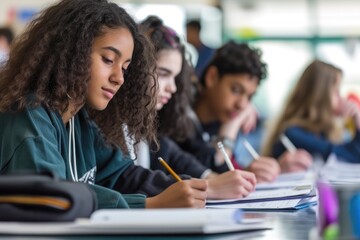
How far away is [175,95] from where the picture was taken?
7.22 ft

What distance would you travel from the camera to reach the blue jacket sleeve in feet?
9.46

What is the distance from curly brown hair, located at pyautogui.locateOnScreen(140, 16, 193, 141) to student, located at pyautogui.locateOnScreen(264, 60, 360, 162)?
0.72 m

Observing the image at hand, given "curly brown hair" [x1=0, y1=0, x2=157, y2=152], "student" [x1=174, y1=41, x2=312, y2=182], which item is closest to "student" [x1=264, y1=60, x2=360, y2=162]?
"student" [x1=174, y1=41, x2=312, y2=182]

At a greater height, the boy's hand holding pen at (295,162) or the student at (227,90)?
the student at (227,90)

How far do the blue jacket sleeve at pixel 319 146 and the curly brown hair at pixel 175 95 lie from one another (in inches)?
28.3

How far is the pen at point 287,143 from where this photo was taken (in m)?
2.72

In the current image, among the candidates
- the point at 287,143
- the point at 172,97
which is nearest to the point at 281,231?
the point at 172,97

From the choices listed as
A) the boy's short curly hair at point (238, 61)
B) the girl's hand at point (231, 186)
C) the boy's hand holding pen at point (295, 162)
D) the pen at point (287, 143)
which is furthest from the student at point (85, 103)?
the pen at point (287, 143)

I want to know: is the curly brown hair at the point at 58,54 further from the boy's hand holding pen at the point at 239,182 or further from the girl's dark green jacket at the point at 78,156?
the boy's hand holding pen at the point at 239,182

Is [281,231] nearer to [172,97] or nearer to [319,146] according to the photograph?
[172,97]

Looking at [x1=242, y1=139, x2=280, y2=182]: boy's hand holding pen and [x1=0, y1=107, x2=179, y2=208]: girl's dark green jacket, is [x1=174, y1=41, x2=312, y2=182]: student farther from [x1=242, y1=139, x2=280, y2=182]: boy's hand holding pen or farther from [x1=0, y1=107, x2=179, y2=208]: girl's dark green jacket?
[x1=0, y1=107, x2=179, y2=208]: girl's dark green jacket

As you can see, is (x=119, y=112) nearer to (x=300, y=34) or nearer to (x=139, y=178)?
(x=139, y=178)

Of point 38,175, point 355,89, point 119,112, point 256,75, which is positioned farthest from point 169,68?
point 355,89

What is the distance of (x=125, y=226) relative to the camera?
85 cm
